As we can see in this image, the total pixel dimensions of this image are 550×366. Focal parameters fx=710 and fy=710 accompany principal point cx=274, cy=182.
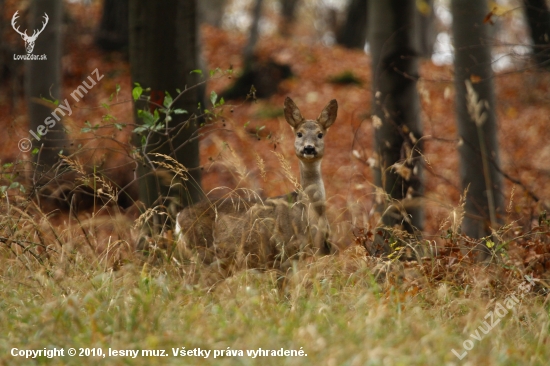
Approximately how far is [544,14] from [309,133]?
8.72 feet

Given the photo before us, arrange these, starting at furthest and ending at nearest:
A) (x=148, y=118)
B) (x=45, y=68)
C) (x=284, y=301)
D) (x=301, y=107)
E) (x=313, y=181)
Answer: (x=301, y=107) < (x=45, y=68) < (x=313, y=181) < (x=148, y=118) < (x=284, y=301)

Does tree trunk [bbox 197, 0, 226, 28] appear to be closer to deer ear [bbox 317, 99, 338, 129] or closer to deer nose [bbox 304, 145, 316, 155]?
deer ear [bbox 317, 99, 338, 129]

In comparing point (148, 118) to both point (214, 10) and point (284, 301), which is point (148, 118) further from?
point (214, 10)

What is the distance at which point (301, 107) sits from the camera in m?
13.9

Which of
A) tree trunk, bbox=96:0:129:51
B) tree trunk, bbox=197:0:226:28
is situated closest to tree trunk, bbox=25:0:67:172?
tree trunk, bbox=96:0:129:51

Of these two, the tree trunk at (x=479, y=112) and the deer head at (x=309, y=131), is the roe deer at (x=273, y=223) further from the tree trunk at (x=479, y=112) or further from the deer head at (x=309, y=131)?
the tree trunk at (x=479, y=112)

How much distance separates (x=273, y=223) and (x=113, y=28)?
497 inches

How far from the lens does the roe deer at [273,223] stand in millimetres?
5102

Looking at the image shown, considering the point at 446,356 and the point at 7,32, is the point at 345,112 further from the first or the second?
the point at 446,356

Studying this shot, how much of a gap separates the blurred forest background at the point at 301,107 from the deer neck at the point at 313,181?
18 centimetres

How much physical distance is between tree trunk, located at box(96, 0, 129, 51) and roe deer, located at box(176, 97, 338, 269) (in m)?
11.7

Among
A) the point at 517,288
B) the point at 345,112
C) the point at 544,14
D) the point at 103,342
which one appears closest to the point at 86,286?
the point at 103,342

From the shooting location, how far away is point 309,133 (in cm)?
567

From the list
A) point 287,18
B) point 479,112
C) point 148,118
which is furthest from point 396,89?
point 287,18
